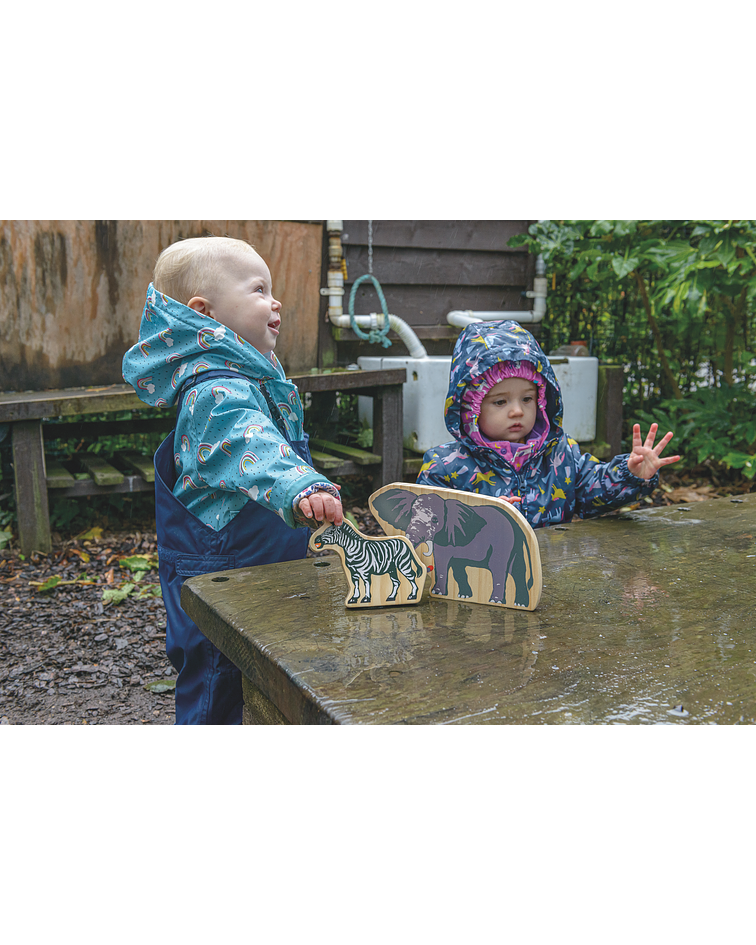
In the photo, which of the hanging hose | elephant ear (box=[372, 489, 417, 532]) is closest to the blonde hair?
elephant ear (box=[372, 489, 417, 532])

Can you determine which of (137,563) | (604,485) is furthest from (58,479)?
(604,485)

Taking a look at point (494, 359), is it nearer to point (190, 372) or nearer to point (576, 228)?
point (190, 372)

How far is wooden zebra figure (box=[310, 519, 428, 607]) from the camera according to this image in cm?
132

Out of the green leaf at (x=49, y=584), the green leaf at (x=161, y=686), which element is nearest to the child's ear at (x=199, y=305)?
the green leaf at (x=161, y=686)

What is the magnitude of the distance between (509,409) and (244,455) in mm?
971

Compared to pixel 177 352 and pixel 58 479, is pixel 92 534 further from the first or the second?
pixel 177 352

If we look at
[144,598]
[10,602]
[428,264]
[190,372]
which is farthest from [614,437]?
[190,372]

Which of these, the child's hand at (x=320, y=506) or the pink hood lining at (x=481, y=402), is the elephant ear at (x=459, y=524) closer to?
the child's hand at (x=320, y=506)

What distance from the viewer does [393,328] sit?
5.32 m

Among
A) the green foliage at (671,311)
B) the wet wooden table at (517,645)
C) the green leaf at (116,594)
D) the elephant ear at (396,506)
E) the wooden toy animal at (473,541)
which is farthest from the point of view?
the green foliage at (671,311)

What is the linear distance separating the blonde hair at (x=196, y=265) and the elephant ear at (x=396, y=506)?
68 cm

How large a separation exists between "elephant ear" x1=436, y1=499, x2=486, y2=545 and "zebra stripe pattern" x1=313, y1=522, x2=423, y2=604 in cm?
7

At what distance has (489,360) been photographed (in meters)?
2.18

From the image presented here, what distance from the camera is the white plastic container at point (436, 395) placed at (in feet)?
16.1
